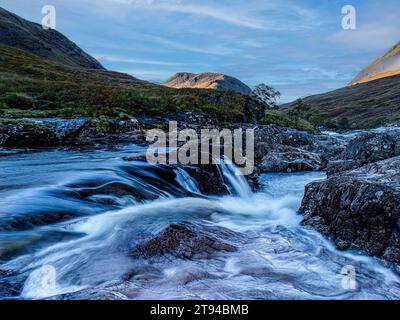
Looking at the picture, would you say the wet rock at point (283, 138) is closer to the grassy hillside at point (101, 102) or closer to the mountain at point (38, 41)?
the grassy hillside at point (101, 102)

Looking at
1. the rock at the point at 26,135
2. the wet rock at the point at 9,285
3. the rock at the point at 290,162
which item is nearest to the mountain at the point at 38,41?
the rock at the point at 26,135

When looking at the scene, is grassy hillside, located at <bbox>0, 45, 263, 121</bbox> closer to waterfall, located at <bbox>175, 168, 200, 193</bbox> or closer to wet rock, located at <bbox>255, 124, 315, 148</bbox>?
wet rock, located at <bbox>255, 124, 315, 148</bbox>

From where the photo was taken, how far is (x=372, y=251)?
326 inches

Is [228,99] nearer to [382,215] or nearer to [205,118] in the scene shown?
[205,118]

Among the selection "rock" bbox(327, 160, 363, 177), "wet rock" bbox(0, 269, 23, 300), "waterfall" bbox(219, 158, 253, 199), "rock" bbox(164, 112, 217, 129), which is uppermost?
"rock" bbox(164, 112, 217, 129)

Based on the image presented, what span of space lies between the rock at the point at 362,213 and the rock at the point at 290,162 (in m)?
10.9

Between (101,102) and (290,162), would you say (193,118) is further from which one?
(290,162)

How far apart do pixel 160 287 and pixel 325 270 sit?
360 cm

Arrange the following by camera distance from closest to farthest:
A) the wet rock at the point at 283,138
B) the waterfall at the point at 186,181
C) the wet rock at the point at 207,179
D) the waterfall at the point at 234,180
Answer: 1. the waterfall at the point at 186,181
2. the wet rock at the point at 207,179
3. the waterfall at the point at 234,180
4. the wet rock at the point at 283,138

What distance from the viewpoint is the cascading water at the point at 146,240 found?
682 centimetres

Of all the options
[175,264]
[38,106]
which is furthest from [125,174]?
[38,106]

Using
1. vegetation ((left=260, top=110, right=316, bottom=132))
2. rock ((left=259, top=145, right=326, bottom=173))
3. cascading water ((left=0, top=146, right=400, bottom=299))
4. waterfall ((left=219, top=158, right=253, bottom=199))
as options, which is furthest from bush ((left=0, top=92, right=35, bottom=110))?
vegetation ((left=260, top=110, right=316, bottom=132))

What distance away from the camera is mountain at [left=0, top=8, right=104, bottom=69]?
451ft

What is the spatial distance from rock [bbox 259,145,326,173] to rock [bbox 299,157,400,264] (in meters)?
10.9
